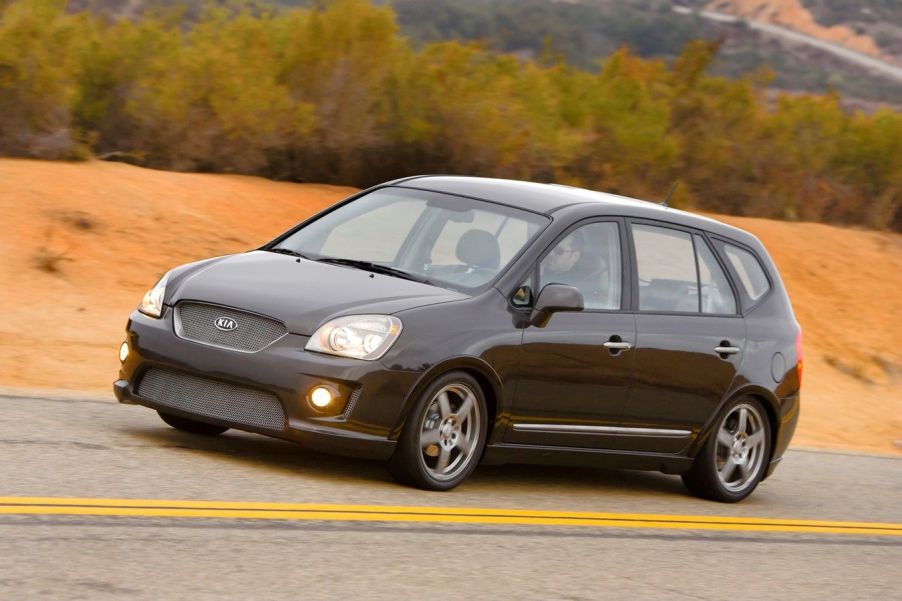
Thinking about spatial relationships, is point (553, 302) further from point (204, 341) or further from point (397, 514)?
point (204, 341)

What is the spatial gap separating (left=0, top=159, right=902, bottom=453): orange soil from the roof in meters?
3.95

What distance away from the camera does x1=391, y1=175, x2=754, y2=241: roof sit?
915 centimetres

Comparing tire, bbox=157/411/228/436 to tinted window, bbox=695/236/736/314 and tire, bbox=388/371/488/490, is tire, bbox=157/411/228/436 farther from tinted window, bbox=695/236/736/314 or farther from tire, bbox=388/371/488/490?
tinted window, bbox=695/236/736/314

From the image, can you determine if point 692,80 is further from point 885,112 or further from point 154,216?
point 154,216

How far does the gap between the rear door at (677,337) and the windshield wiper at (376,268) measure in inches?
57.3

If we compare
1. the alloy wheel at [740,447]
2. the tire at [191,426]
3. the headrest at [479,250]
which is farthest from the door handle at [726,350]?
the tire at [191,426]

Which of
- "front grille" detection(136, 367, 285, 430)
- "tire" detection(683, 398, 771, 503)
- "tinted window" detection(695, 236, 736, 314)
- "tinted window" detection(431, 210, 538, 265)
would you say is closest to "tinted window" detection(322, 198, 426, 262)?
"tinted window" detection(431, 210, 538, 265)

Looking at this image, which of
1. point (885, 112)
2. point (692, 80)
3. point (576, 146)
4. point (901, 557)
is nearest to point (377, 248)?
point (901, 557)

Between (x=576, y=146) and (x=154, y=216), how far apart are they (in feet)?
29.7

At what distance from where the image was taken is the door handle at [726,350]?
970cm

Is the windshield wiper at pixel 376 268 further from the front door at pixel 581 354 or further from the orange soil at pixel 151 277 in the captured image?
the orange soil at pixel 151 277

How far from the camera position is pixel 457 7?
7819 centimetres

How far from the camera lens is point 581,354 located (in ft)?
28.8

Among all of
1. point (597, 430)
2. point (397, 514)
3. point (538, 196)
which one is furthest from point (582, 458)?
point (397, 514)
